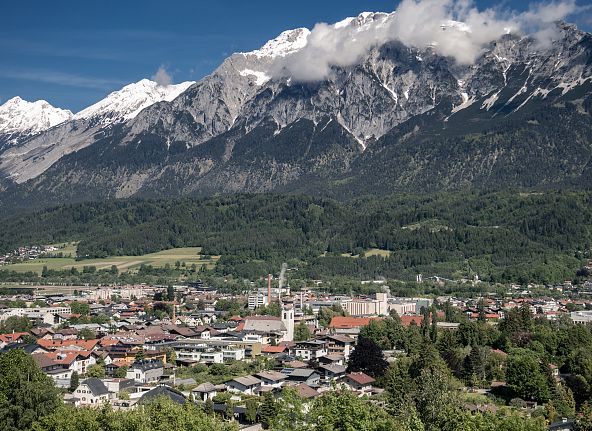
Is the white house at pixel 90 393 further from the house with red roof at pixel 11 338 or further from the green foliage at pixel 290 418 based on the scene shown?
the house with red roof at pixel 11 338

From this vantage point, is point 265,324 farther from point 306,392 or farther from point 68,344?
point 306,392

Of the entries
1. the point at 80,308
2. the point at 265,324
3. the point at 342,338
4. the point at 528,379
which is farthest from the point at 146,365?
the point at 80,308

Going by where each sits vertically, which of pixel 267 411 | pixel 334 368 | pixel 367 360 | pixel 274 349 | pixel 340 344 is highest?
pixel 340 344

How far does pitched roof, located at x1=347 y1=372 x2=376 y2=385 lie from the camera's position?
72.9 metres

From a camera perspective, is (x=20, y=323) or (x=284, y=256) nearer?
(x=20, y=323)

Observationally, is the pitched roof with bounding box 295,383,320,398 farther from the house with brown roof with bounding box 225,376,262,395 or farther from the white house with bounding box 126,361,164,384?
the white house with bounding box 126,361,164,384

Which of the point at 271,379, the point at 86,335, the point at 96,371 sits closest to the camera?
the point at 271,379

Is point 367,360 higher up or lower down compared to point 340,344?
lower down

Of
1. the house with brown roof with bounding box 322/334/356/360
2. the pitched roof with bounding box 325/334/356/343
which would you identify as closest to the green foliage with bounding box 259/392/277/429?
the house with brown roof with bounding box 322/334/356/360

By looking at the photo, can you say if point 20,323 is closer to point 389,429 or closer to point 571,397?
point 571,397

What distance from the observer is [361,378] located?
73.7 m

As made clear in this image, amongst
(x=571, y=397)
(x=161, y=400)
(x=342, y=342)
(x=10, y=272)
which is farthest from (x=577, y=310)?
(x=10, y=272)

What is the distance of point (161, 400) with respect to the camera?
167 ft

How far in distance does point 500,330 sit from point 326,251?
100820mm
